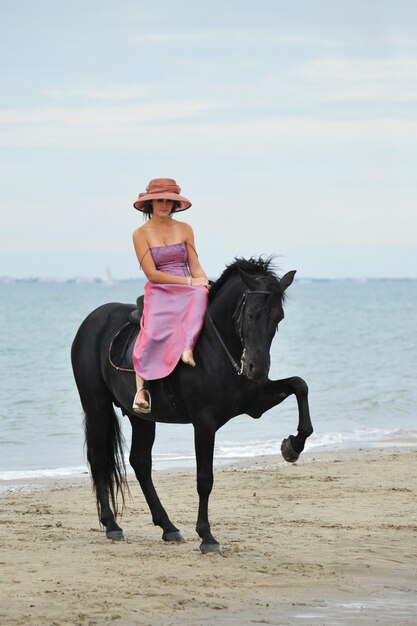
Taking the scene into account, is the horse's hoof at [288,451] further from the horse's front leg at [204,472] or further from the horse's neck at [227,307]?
the horse's neck at [227,307]

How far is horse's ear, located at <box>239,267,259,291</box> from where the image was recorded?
736 cm

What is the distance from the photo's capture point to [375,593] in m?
6.70

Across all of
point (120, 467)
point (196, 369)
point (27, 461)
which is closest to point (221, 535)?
point (120, 467)

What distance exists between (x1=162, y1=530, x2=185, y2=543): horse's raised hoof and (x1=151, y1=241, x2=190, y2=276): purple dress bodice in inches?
75.3

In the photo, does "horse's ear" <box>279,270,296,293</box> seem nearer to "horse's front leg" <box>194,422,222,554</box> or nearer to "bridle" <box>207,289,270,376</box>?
"bridle" <box>207,289,270,376</box>

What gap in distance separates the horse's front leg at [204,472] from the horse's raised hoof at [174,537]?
46 cm

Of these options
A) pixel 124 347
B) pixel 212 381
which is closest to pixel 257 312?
pixel 212 381

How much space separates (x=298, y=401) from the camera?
7.70 metres

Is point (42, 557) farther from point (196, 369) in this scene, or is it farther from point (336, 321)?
point (336, 321)

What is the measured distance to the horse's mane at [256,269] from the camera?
7379 mm

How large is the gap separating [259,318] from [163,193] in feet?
4.45

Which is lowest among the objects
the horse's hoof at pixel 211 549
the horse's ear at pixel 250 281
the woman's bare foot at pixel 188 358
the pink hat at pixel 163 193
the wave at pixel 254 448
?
the wave at pixel 254 448

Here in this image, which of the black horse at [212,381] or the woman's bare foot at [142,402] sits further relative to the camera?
the woman's bare foot at [142,402]

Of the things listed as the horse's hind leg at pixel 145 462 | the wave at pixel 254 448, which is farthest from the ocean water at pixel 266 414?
the horse's hind leg at pixel 145 462
